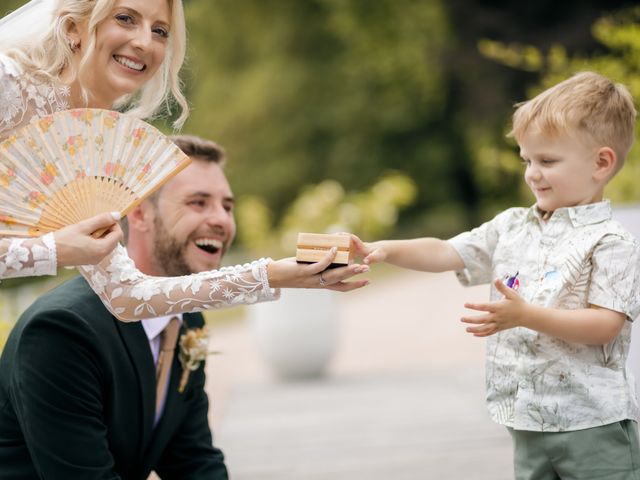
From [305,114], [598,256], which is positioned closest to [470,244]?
[598,256]

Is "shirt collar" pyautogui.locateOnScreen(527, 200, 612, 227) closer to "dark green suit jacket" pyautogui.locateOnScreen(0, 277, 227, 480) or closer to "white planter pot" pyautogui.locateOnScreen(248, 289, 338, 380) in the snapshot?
"dark green suit jacket" pyautogui.locateOnScreen(0, 277, 227, 480)

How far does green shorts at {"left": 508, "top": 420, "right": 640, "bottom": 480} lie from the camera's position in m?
2.69

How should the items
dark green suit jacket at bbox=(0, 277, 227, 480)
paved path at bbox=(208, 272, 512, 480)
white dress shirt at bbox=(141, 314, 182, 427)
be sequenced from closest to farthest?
dark green suit jacket at bbox=(0, 277, 227, 480) < white dress shirt at bbox=(141, 314, 182, 427) < paved path at bbox=(208, 272, 512, 480)

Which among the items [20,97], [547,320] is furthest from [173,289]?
[547,320]

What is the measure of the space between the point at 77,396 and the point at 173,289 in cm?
53

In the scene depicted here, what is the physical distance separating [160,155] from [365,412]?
16.1 ft

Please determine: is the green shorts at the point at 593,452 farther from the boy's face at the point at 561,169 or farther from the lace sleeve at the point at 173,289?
the lace sleeve at the point at 173,289

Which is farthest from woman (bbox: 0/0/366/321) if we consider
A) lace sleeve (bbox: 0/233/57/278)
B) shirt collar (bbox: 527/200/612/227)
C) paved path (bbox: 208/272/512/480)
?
paved path (bbox: 208/272/512/480)

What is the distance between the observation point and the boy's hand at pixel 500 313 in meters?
2.50

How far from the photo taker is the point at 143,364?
3.10 m

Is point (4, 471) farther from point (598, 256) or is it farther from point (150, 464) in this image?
point (598, 256)

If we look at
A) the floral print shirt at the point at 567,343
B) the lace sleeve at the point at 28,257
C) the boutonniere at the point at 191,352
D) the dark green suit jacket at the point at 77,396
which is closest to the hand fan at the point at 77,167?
the lace sleeve at the point at 28,257

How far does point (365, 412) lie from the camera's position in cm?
721

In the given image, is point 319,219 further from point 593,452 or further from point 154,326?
point 593,452
